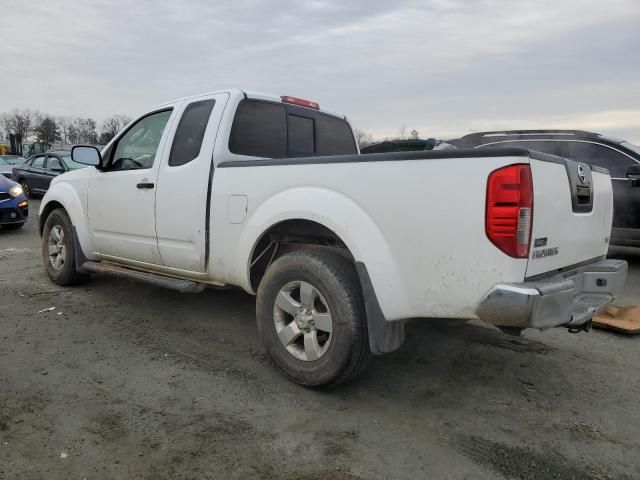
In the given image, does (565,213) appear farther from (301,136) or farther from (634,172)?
(634,172)

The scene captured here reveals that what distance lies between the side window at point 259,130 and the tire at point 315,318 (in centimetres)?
116

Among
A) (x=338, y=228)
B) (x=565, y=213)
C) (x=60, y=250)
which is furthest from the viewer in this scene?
(x=60, y=250)

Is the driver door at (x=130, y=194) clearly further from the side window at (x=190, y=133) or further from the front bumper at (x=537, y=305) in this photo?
the front bumper at (x=537, y=305)

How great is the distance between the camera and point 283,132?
4.27 metres

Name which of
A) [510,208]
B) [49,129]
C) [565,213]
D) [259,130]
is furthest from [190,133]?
[49,129]

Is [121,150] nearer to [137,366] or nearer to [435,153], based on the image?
[137,366]

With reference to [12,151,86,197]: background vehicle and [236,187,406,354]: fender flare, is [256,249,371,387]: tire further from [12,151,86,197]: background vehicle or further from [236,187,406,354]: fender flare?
[12,151,86,197]: background vehicle

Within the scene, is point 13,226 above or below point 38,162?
below

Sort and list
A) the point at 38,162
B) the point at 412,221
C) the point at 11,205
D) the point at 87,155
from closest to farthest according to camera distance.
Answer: the point at 412,221, the point at 87,155, the point at 11,205, the point at 38,162

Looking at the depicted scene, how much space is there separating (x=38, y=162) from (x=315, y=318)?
15.5 meters

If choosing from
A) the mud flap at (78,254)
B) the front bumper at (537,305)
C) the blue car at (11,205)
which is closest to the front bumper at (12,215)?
the blue car at (11,205)

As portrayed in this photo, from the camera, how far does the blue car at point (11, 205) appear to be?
9.26 metres

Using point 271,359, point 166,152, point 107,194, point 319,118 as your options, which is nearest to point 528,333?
point 271,359

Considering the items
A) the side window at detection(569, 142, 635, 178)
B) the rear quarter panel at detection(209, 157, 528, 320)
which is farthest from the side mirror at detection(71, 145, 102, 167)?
the side window at detection(569, 142, 635, 178)
